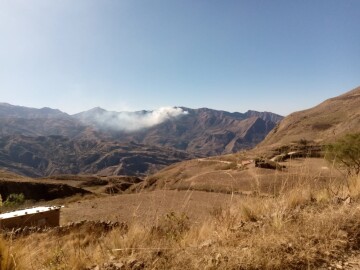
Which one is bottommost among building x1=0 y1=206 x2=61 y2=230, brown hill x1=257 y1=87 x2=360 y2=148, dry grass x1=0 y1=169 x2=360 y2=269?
building x1=0 y1=206 x2=61 y2=230

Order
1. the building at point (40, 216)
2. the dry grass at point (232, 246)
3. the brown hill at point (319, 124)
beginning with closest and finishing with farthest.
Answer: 1. the dry grass at point (232, 246)
2. the building at point (40, 216)
3. the brown hill at point (319, 124)

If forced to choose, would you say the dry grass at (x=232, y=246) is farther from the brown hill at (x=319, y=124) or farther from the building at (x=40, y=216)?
the brown hill at (x=319, y=124)

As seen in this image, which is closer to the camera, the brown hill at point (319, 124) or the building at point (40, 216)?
the building at point (40, 216)

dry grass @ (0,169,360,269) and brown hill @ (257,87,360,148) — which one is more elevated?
brown hill @ (257,87,360,148)

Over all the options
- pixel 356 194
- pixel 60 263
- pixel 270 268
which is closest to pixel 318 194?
pixel 356 194

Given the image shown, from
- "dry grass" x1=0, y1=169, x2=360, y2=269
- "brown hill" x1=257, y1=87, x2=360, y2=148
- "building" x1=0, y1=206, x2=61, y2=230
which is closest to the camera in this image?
"dry grass" x1=0, y1=169, x2=360, y2=269

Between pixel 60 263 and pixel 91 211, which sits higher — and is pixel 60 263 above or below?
above

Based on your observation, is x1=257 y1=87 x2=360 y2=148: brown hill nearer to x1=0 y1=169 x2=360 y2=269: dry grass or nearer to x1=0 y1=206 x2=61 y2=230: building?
x1=0 y1=206 x2=61 y2=230: building

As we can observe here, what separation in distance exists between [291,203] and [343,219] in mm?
1269

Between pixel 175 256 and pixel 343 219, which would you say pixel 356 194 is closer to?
pixel 343 219

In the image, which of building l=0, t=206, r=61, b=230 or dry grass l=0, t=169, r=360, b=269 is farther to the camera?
building l=0, t=206, r=61, b=230

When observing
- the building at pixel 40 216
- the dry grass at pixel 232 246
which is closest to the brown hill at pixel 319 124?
the building at pixel 40 216

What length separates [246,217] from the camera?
486cm

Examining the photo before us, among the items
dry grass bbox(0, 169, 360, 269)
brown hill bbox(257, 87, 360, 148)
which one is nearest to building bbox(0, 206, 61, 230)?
dry grass bbox(0, 169, 360, 269)
